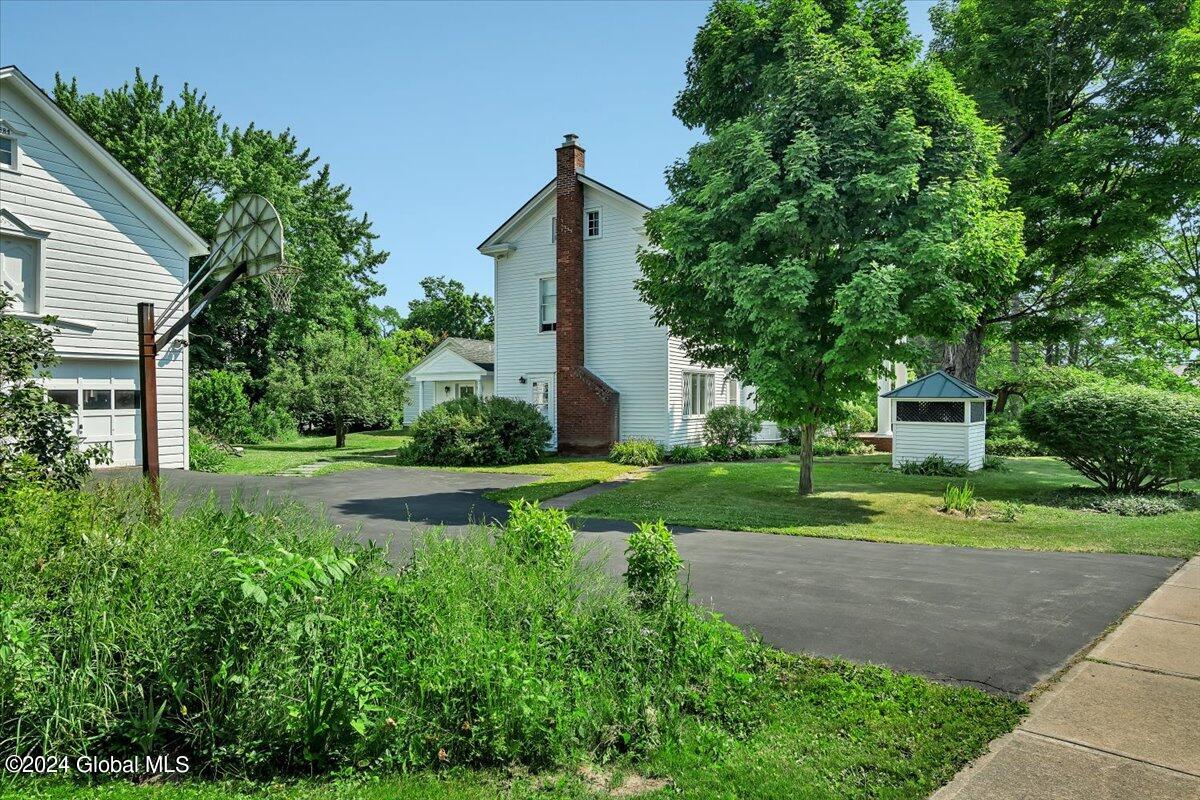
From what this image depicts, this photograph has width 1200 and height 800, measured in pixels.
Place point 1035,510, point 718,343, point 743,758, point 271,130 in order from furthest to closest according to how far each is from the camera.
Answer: point 271,130, point 718,343, point 1035,510, point 743,758

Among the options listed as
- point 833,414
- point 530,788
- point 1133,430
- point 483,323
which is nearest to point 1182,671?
point 530,788

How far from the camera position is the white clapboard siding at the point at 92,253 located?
13.9m

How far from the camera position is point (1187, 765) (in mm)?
3340

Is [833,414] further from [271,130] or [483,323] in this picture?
[483,323]

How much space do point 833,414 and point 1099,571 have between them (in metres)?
5.49

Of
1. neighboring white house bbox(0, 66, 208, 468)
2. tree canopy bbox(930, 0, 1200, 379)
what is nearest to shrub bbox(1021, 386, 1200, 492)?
tree canopy bbox(930, 0, 1200, 379)

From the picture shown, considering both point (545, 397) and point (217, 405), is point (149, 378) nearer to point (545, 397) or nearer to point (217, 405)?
point (545, 397)

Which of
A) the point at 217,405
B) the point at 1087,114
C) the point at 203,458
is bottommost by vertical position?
the point at 203,458

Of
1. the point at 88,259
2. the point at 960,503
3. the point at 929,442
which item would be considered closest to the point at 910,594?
the point at 960,503

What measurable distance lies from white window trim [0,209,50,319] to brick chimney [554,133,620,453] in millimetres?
13365

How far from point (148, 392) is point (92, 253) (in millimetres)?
11323

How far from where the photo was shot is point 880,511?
12.1 metres

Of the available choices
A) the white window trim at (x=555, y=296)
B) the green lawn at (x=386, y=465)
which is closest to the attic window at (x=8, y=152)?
the green lawn at (x=386, y=465)

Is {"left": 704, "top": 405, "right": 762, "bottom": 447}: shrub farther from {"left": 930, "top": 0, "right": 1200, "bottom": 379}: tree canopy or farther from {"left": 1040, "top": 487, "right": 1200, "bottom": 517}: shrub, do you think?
{"left": 1040, "top": 487, "right": 1200, "bottom": 517}: shrub
